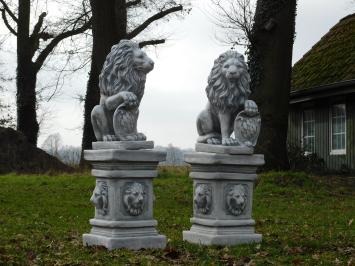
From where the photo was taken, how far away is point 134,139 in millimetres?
8875

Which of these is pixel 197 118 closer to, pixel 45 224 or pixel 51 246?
pixel 51 246

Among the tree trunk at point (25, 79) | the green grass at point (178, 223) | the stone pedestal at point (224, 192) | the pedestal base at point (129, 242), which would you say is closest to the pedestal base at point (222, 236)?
the stone pedestal at point (224, 192)

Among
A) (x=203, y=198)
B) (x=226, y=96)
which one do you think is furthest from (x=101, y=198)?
(x=226, y=96)

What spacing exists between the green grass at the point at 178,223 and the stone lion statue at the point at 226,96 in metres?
1.42

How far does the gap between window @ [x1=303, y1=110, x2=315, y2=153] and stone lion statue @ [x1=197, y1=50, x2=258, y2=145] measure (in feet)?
53.6

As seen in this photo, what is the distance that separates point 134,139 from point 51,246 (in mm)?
1631

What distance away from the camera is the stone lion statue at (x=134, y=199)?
8.76 meters

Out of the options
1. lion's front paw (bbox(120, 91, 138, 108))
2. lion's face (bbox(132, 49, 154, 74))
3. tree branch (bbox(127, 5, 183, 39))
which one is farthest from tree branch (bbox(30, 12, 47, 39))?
lion's front paw (bbox(120, 91, 138, 108))

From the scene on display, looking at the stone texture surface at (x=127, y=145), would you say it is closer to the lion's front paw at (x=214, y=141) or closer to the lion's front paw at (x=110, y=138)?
the lion's front paw at (x=110, y=138)

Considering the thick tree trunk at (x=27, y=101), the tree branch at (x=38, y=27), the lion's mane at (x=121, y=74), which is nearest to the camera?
the lion's mane at (x=121, y=74)

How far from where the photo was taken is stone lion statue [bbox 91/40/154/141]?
8.93 metres

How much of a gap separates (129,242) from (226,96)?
7.11 ft

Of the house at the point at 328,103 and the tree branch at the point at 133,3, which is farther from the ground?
the tree branch at the point at 133,3

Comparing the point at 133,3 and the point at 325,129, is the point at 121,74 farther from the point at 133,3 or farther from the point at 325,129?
the point at 133,3
